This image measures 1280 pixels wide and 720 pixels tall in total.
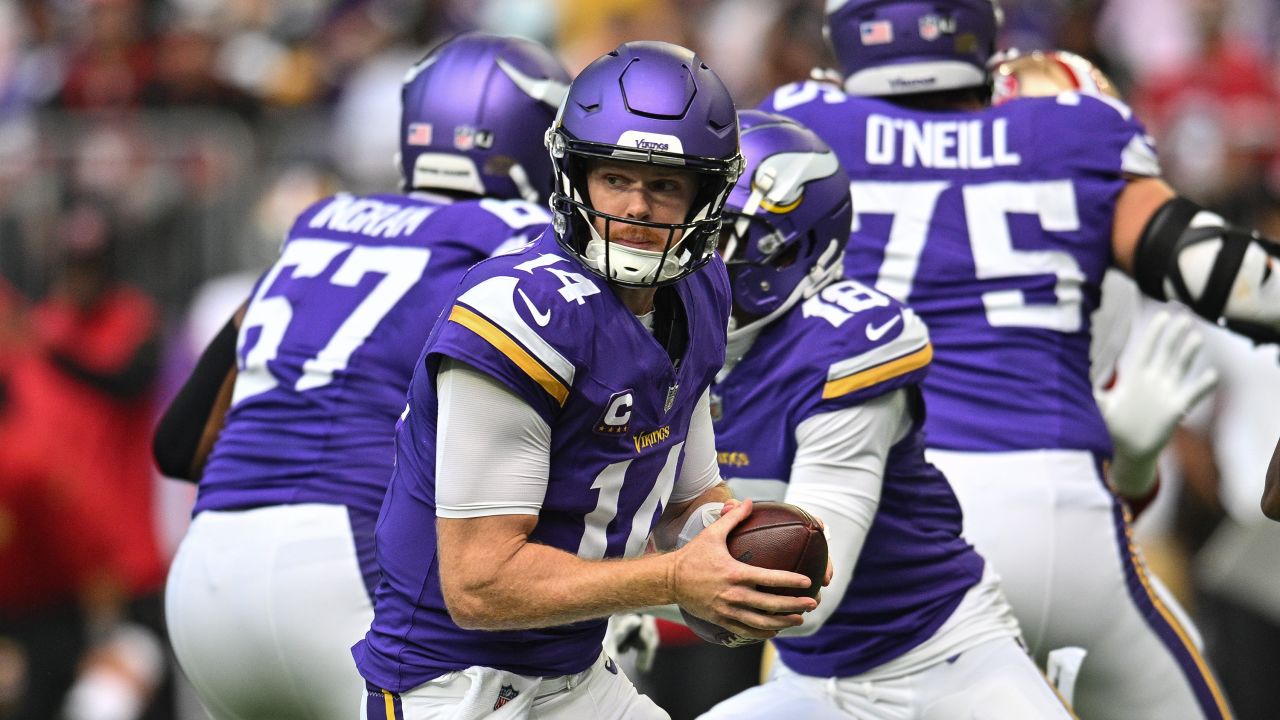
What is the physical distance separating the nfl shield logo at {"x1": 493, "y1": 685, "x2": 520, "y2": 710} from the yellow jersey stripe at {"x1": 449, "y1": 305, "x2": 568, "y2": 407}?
24.3 inches

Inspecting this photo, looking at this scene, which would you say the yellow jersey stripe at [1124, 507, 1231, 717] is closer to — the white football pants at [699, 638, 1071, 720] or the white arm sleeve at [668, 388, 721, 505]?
the white football pants at [699, 638, 1071, 720]

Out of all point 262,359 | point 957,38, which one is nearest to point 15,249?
point 262,359

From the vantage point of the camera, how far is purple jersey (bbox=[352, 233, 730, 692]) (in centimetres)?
309

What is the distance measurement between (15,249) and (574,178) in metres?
7.21

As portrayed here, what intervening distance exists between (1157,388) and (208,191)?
6298mm

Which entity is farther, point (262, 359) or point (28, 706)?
point (28, 706)

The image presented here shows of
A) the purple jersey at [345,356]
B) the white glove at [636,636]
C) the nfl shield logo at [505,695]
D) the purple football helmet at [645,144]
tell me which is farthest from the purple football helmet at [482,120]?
the nfl shield logo at [505,695]

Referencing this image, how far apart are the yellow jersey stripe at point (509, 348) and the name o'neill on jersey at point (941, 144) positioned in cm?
197

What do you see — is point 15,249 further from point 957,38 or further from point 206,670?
point 957,38

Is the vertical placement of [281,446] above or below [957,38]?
below

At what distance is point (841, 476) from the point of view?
12.6 ft

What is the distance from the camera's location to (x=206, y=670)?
14.8 ft

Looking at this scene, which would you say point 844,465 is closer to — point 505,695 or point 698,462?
point 698,462

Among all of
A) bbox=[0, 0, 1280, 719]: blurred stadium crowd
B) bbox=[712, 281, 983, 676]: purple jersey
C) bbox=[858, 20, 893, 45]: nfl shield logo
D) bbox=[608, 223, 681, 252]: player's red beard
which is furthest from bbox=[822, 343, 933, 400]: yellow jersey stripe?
bbox=[0, 0, 1280, 719]: blurred stadium crowd
